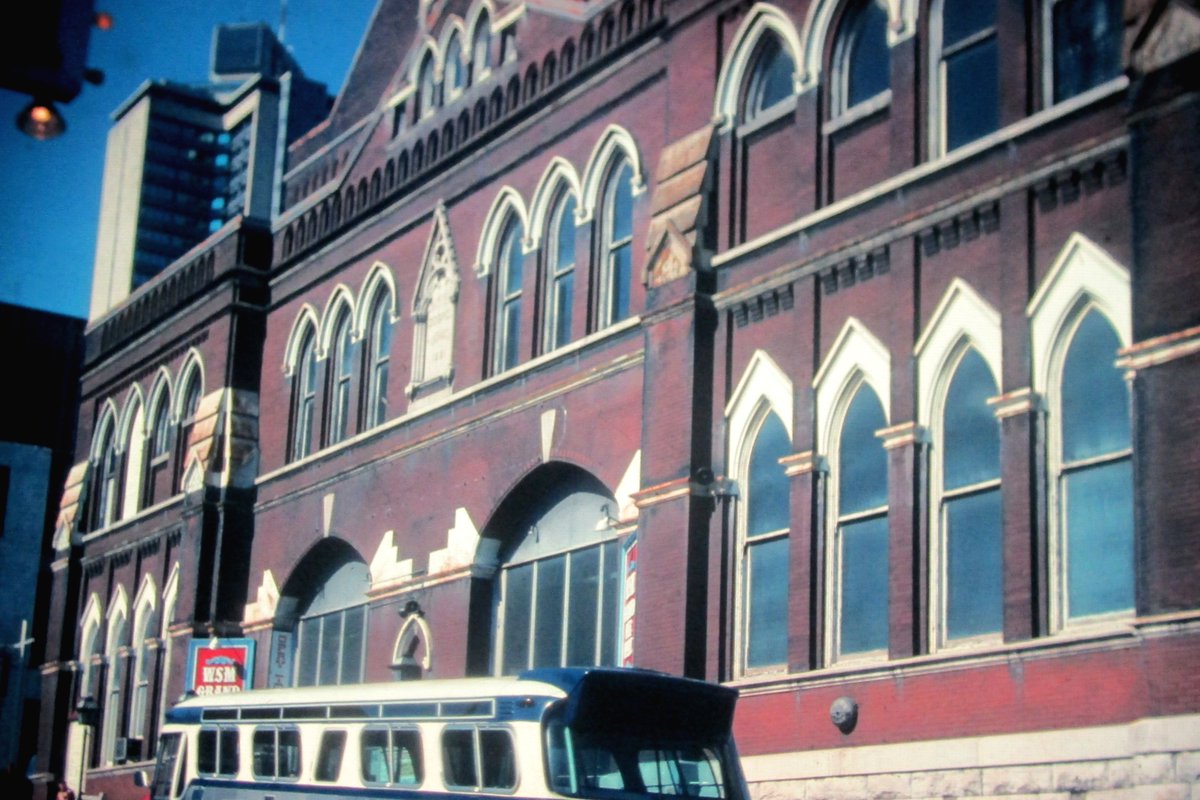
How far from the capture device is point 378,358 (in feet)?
101

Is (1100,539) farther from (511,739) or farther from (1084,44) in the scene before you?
(511,739)

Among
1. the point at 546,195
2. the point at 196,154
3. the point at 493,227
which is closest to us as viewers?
the point at 546,195

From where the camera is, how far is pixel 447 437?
27969 mm

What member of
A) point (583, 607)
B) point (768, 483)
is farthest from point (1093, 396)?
point (583, 607)

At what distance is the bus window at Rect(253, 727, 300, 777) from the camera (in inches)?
787

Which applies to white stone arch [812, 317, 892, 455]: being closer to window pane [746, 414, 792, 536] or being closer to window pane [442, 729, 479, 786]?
window pane [746, 414, 792, 536]

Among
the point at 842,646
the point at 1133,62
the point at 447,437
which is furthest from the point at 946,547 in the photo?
the point at 447,437

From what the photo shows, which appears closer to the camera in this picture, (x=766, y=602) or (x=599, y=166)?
(x=766, y=602)

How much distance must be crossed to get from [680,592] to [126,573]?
18645 millimetres

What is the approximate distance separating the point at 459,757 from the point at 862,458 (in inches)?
229

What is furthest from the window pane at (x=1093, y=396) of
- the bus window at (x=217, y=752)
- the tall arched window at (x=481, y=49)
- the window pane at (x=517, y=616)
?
the tall arched window at (x=481, y=49)

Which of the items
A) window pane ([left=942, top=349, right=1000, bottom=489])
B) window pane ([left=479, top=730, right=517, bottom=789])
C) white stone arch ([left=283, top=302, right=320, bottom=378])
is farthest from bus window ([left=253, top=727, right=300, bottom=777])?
white stone arch ([left=283, top=302, right=320, bottom=378])

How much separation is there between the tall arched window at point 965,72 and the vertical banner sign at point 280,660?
16.6 meters

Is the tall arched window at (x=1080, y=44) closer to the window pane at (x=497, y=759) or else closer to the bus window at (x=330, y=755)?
the window pane at (x=497, y=759)
